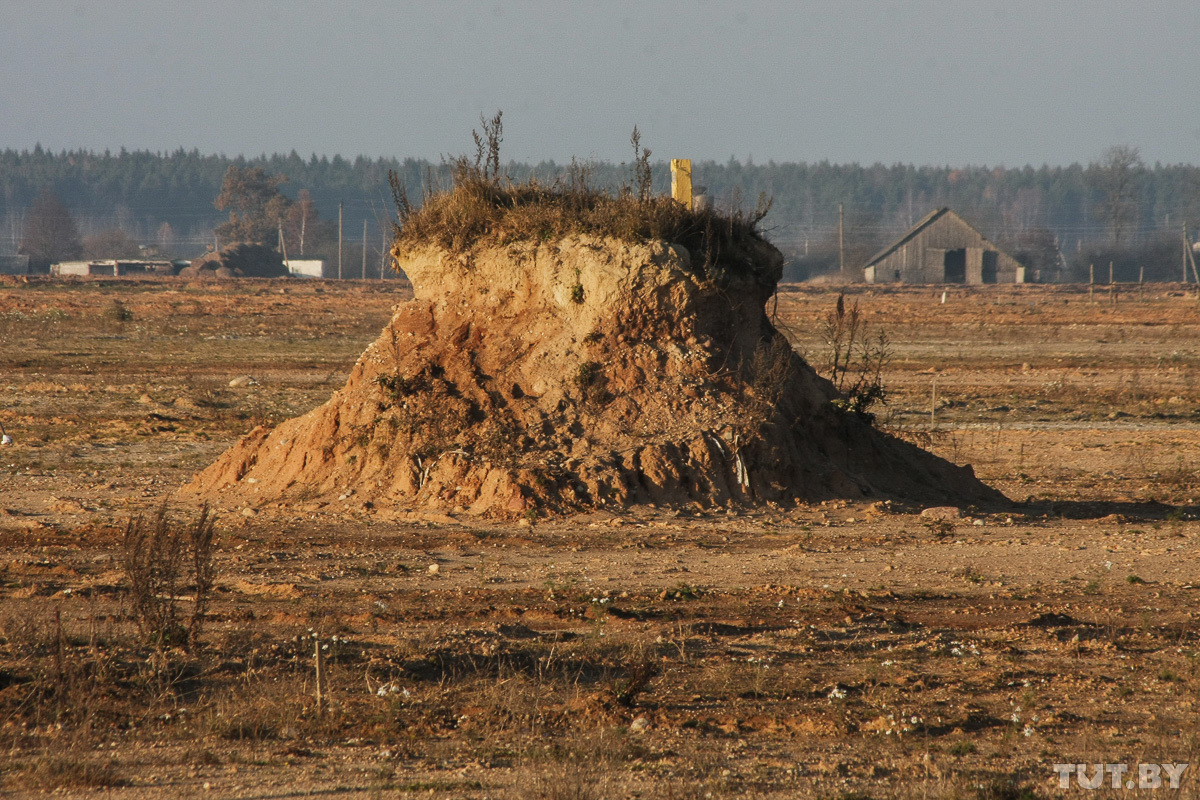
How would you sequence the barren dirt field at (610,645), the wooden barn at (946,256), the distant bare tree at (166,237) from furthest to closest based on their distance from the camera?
the distant bare tree at (166,237) < the wooden barn at (946,256) < the barren dirt field at (610,645)

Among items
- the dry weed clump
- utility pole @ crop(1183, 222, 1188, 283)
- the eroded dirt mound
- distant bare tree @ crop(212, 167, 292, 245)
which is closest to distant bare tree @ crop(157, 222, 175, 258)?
distant bare tree @ crop(212, 167, 292, 245)

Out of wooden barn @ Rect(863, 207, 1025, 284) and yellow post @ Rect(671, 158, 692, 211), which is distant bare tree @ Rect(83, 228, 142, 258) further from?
yellow post @ Rect(671, 158, 692, 211)

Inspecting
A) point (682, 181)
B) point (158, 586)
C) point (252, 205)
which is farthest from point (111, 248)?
point (158, 586)

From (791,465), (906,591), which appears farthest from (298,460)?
(906,591)

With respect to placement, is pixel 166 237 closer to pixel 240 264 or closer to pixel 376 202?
pixel 376 202

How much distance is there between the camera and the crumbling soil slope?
1167 cm

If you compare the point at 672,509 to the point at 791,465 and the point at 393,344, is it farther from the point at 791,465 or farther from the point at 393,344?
the point at 393,344

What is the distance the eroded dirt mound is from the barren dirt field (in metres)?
65.8

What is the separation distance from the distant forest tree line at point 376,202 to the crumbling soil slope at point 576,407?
88.0 meters

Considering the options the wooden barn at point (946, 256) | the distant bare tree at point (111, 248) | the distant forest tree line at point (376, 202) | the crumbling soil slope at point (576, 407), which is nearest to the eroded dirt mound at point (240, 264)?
the distant forest tree line at point (376, 202)

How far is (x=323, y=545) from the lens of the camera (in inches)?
406

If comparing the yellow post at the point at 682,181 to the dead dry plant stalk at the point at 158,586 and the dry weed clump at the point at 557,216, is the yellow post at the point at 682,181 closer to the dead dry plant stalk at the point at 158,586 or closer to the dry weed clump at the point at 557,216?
the dry weed clump at the point at 557,216

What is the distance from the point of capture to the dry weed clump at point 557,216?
1257 centimetres

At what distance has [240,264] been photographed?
265 ft
